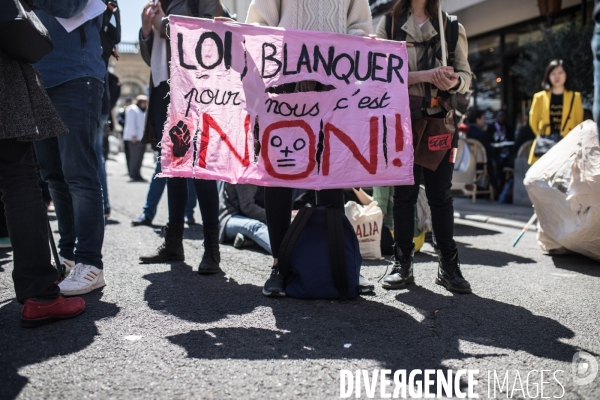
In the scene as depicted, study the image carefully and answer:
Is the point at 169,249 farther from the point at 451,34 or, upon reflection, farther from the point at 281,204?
the point at 451,34

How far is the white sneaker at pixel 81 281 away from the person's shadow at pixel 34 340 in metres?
0.22

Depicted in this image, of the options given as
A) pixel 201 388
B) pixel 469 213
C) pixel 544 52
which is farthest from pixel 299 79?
pixel 544 52

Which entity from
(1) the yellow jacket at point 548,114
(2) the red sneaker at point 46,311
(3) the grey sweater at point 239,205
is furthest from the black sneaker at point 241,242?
(1) the yellow jacket at point 548,114

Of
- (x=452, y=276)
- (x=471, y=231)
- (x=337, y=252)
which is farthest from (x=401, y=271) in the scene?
(x=471, y=231)

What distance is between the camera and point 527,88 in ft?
31.7

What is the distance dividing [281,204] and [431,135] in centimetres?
97

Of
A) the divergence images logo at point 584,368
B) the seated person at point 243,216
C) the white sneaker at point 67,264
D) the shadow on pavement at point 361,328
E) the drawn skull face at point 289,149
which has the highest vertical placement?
the drawn skull face at point 289,149

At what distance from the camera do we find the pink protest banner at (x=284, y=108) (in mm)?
3176

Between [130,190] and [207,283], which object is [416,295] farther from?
[130,190]

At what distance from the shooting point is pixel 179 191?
429 cm

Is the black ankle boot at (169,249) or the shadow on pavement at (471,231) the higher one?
the black ankle boot at (169,249)

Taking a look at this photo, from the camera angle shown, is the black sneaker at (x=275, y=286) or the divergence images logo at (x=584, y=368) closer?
the divergence images logo at (x=584, y=368)

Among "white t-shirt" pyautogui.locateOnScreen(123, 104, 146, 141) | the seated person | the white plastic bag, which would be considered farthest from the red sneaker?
"white t-shirt" pyautogui.locateOnScreen(123, 104, 146, 141)

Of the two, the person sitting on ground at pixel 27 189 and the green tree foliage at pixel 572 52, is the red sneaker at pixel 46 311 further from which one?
the green tree foliage at pixel 572 52
